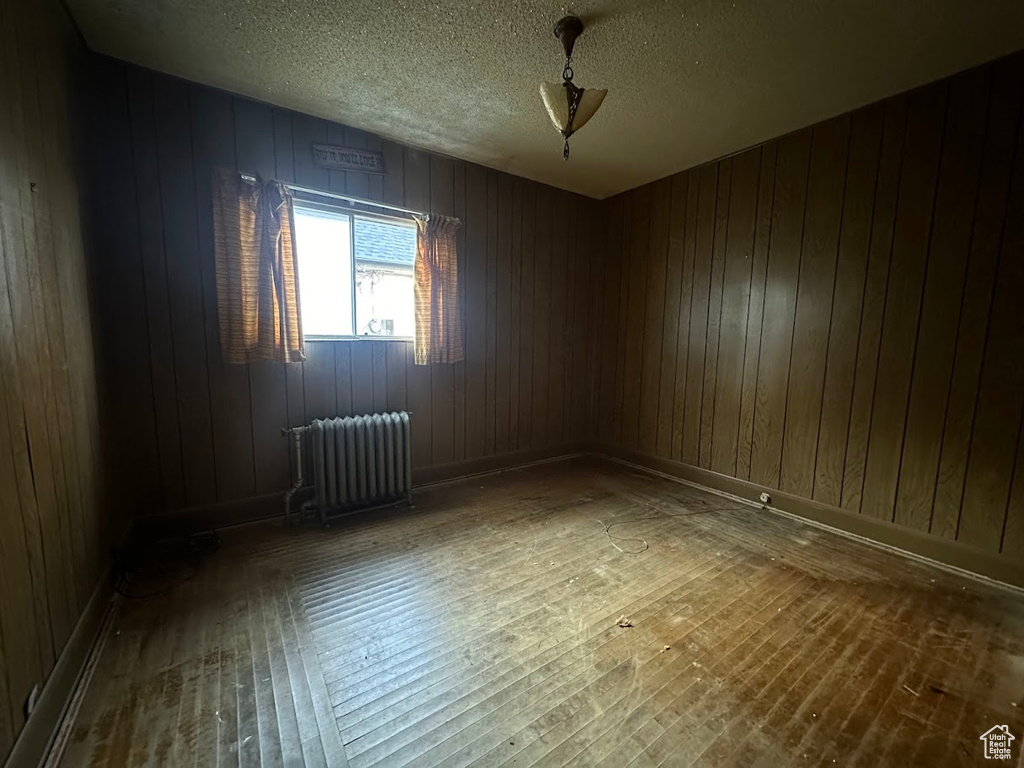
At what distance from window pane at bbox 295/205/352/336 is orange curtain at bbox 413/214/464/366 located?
517 millimetres

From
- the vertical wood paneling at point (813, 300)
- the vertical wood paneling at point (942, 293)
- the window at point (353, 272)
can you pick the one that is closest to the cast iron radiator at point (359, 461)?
the window at point (353, 272)

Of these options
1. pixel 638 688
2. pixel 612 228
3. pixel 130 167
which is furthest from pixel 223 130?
pixel 638 688

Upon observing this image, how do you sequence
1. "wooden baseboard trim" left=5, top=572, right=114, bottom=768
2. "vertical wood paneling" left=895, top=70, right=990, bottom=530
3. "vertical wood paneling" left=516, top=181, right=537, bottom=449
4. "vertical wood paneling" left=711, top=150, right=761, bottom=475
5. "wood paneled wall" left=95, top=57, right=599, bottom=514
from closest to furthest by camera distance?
1. "wooden baseboard trim" left=5, top=572, right=114, bottom=768
2. "vertical wood paneling" left=895, top=70, right=990, bottom=530
3. "wood paneled wall" left=95, top=57, right=599, bottom=514
4. "vertical wood paneling" left=711, top=150, right=761, bottom=475
5. "vertical wood paneling" left=516, top=181, right=537, bottom=449

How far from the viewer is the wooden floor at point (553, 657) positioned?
124cm

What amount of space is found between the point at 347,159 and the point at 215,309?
1332 mm

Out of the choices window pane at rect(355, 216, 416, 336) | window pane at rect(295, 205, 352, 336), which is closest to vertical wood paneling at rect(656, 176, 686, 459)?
window pane at rect(355, 216, 416, 336)

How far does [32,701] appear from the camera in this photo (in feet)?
3.74

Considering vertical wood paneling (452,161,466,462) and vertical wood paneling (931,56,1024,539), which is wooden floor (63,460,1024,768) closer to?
vertical wood paneling (931,56,1024,539)

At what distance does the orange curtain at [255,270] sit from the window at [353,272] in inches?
5.3

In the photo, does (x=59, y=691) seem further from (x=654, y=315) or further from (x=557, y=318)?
(x=654, y=315)

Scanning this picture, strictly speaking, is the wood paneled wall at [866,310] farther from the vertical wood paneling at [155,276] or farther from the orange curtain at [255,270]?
the vertical wood paneling at [155,276]

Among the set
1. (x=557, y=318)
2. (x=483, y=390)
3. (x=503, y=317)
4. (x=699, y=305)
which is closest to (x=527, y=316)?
(x=503, y=317)

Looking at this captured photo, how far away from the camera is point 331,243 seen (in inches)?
114

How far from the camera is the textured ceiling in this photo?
176 centimetres
